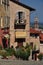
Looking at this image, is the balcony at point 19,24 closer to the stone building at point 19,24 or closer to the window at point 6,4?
the stone building at point 19,24

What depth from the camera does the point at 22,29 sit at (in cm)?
4716

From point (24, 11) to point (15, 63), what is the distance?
Result: 27499 millimetres

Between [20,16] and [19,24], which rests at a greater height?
[20,16]

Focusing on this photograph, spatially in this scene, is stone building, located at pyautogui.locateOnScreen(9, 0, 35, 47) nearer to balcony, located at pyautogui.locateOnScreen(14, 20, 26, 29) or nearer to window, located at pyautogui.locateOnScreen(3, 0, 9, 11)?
balcony, located at pyautogui.locateOnScreen(14, 20, 26, 29)

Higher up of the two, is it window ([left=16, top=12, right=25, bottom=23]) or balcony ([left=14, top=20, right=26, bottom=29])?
window ([left=16, top=12, right=25, bottom=23])

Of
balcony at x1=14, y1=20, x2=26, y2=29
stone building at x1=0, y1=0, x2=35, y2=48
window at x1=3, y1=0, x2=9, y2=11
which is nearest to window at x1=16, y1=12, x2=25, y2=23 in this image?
stone building at x1=0, y1=0, x2=35, y2=48

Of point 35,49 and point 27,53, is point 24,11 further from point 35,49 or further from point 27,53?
point 27,53

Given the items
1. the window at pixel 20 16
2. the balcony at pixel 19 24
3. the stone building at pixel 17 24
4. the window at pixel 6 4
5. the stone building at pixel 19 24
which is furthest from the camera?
the window at pixel 20 16

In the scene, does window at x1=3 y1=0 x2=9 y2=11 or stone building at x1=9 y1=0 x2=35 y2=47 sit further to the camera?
stone building at x1=9 y1=0 x2=35 y2=47

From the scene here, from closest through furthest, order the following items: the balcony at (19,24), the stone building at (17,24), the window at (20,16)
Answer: the stone building at (17,24), the balcony at (19,24), the window at (20,16)

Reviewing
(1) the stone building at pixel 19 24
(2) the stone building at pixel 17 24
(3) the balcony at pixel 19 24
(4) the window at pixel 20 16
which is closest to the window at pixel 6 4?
(2) the stone building at pixel 17 24

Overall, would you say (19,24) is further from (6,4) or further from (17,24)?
(6,4)

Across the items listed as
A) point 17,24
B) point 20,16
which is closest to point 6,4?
point 17,24

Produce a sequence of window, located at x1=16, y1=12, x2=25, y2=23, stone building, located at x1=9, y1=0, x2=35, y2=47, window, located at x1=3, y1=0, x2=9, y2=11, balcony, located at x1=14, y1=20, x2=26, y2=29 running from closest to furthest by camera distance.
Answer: window, located at x1=3, y1=0, x2=9, y2=11, stone building, located at x1=9, y1=0, x2=35, y2=47, balcony, located at x1=14, y1=20, x2=26, y2=29, window, located at x1=16, y1=12, x2=25, y2=23
